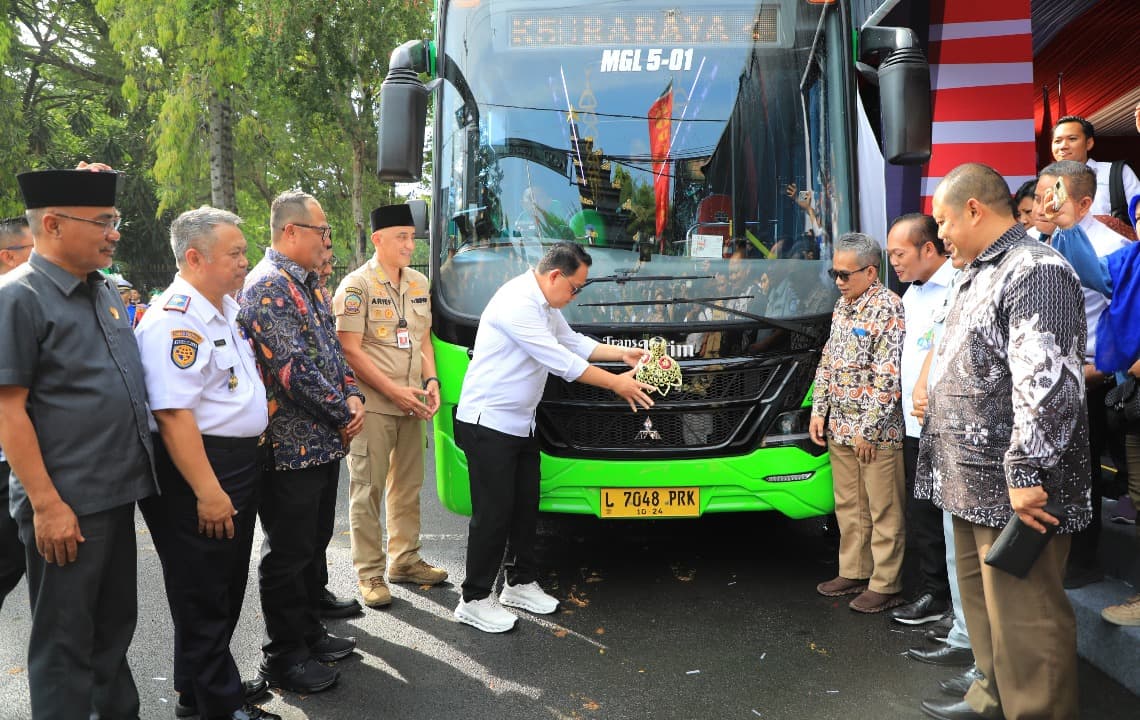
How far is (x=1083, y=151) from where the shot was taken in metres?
5.12

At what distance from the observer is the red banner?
15.5 feet

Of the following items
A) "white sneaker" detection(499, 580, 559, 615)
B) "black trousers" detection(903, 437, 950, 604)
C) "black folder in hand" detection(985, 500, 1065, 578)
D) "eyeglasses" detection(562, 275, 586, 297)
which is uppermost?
"eyeglasses" detection(562, 275, 586, 297)

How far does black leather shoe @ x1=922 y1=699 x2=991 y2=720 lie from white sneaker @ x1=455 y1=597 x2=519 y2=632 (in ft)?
5.98

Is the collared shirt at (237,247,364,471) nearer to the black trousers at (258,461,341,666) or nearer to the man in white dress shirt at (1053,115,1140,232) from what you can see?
the black trousers at (258,461,341,666)

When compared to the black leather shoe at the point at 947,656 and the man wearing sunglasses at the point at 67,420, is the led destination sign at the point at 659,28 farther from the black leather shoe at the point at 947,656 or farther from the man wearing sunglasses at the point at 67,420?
the black leather shoe at the point at 947,656

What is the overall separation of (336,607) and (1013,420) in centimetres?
318

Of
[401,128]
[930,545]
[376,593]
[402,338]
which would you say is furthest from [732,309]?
[376,593]

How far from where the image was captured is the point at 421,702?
361 centimetres

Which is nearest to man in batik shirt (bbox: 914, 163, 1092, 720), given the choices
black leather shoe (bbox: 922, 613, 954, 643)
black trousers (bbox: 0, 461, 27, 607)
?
black leather shoe (bbox: 922, 613, 954, 643)

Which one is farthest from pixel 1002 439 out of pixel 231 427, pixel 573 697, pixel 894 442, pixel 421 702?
pixel 231 427

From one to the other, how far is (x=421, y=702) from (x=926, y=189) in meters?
4.67

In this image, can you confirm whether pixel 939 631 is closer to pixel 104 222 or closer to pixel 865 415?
pixel 865 415

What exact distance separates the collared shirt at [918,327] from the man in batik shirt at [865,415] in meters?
0.05

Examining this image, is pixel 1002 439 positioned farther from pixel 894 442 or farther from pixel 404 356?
pixel 404 356
